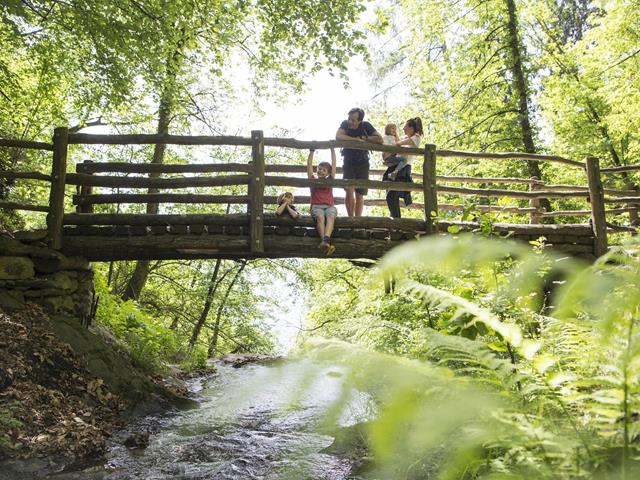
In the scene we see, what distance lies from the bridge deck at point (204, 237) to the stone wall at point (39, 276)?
238 mm

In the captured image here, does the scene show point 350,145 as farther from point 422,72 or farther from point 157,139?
point 422,72

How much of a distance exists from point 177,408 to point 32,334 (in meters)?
1.90

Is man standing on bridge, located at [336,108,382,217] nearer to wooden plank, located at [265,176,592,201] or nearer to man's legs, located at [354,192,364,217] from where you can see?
man's legs, located at [354,192,364,217]

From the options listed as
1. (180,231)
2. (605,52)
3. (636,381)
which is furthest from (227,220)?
(605,52)

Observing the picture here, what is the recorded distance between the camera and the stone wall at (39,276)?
571 cm

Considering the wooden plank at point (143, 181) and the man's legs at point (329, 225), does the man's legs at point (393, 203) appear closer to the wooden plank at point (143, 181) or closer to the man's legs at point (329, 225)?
the man's legs at point (329, 225)

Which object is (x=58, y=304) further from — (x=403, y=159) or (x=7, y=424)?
(x=403, y=159)

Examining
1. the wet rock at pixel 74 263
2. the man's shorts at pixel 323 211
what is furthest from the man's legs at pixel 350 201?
the wet rock at pixel 74 263

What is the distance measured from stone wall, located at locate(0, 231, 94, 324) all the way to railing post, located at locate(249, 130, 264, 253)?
2353mm

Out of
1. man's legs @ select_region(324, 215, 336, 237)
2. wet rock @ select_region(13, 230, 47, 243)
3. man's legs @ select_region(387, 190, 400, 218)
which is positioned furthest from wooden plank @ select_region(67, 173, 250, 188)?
man's legs @ select_region(387, 190, 400, 218)

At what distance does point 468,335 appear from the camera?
2.76 metres

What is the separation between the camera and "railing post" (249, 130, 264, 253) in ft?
19.8

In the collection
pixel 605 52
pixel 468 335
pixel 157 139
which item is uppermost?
pixel 605 52

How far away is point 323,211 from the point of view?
626 centimetres
